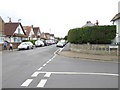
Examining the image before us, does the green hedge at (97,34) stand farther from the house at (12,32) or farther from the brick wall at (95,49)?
the house at (12,32)

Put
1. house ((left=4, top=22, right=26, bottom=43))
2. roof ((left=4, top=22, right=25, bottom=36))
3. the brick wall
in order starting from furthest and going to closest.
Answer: roof ((left=4, top=22, right=25, bottom=36))
house ((left=4, top=22, right=26, bottom=43))
the brick wall

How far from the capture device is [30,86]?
5.67 metres

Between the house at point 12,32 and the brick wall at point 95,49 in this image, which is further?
the house at point 12,32

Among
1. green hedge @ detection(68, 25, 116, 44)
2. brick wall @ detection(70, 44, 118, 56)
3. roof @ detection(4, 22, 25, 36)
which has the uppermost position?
roof @ detection(4, 22, 25, 36)

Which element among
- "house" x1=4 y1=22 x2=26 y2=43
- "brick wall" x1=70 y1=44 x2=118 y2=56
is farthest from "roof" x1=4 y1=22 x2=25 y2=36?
"brick wall" x1=70 y1=44 x2=118 y2=56

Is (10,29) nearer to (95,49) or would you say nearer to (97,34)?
(97,34)

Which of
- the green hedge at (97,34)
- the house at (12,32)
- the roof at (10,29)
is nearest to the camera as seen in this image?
the green hedge at (97,34)

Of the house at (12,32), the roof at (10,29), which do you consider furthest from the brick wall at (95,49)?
the roof at (10,29)

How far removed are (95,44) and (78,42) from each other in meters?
3.38

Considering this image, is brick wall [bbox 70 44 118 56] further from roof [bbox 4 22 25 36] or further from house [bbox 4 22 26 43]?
roof [bbox 4 22 25 36]

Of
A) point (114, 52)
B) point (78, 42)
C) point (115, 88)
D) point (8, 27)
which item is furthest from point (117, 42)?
point (8, 27)

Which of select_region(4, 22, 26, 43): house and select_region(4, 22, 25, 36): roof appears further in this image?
select_region(4, 22, 25, 36): roof

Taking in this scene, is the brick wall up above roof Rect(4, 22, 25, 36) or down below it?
below

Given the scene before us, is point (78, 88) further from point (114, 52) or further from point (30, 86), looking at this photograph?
point (114, 52)
